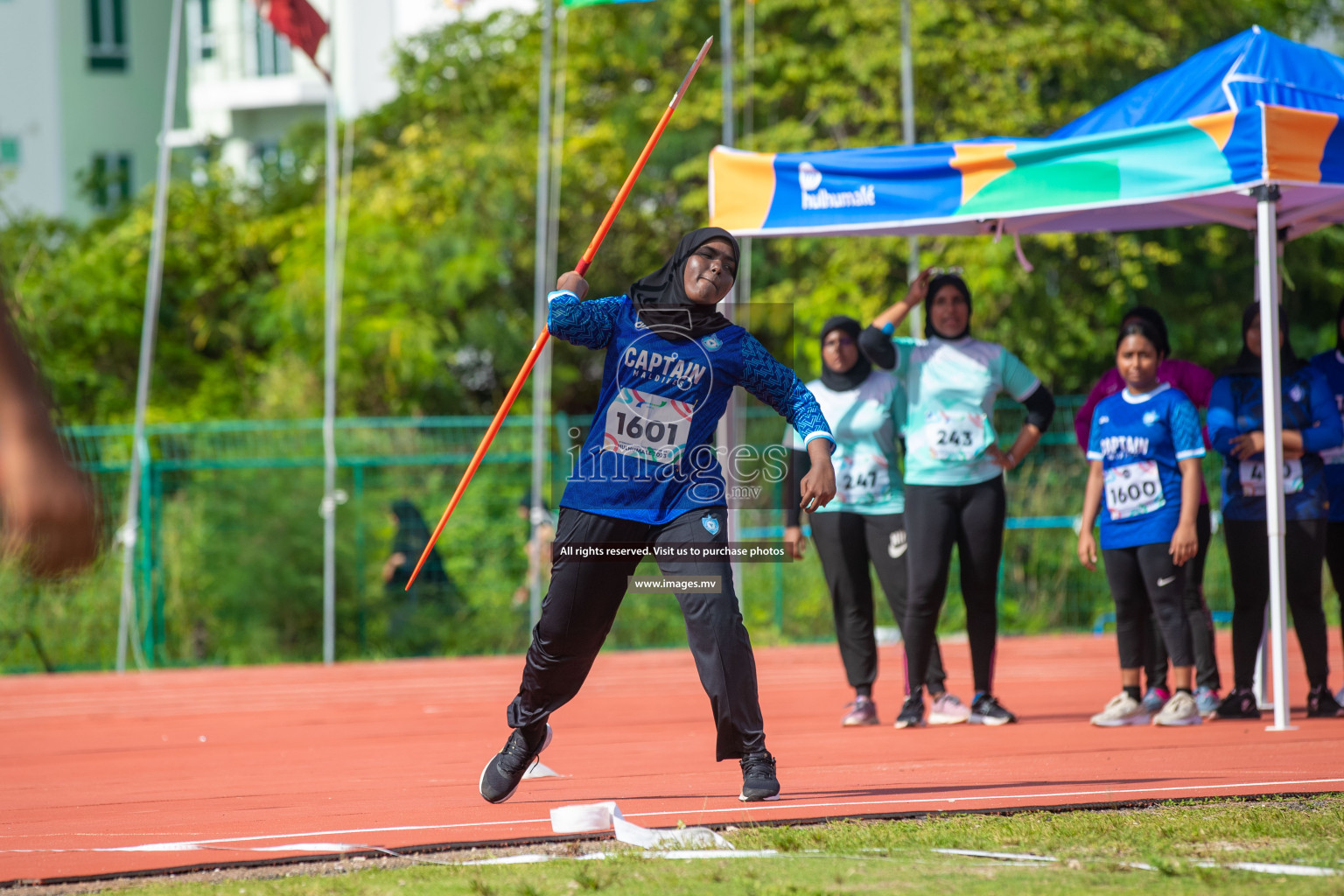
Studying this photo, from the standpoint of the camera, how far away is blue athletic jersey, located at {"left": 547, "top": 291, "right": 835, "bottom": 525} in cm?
521

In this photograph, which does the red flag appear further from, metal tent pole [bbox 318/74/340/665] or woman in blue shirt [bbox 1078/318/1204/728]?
woman in blue shirt [bbox 1078/318/1204/728]

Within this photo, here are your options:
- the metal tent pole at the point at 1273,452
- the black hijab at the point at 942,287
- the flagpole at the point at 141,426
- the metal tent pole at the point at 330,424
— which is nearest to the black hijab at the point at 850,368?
the black hijab at the point at 942,287

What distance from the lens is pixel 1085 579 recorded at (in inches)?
606

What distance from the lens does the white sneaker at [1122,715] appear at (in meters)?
7.71

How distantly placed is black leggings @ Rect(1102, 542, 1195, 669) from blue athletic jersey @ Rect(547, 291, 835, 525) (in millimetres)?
3037

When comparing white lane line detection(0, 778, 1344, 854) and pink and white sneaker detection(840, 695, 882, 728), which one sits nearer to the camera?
white lane line detection(0, 778, 1344, 854)

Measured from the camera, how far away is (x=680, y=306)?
533cm

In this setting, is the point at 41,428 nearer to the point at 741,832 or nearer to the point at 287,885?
the point at 287,885

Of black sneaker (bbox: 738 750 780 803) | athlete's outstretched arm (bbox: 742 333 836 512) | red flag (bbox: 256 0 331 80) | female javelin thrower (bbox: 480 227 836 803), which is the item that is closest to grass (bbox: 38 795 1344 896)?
black sneaker (bbox: 738 750 780 803)

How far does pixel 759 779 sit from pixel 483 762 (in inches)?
81.1

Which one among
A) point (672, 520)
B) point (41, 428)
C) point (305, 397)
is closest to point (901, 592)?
point (672, 520)

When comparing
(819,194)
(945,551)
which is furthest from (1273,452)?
(819,194)

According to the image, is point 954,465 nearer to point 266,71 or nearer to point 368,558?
point 368,558

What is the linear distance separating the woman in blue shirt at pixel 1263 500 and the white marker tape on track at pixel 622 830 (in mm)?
4324
